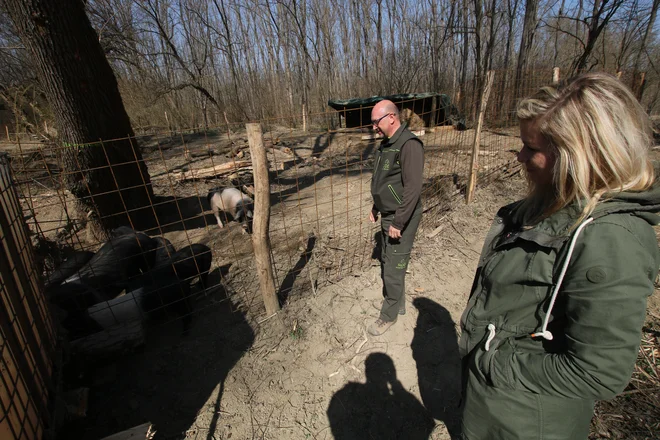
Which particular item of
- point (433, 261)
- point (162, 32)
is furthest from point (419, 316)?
point (162, 32)

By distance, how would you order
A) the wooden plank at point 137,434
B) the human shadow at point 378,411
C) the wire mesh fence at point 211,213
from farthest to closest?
1. the wire mesh fence at point 211,213
2. the human shadow at point 378,411
3. the wooden plank at point 137,434

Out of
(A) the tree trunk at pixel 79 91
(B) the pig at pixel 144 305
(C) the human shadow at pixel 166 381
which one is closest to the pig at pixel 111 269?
Result: (B) the pig at pixel 144 305

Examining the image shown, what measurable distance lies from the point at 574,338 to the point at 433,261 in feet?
10.9

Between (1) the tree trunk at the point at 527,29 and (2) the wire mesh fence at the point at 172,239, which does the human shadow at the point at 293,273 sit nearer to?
(2) the wire mesh fence at the point at 172,239

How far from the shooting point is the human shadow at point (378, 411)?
242cm

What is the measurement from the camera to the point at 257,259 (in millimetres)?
3123

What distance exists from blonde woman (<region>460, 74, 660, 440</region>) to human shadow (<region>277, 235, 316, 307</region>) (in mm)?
2767

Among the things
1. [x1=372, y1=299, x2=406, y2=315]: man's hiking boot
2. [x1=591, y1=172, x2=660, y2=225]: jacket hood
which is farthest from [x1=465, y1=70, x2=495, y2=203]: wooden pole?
[x1=591, y1=172, x2=660, y2=225]: jacket hood

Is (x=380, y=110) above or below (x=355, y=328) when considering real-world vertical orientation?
above

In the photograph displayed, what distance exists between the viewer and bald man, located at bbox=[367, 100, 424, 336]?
256 cm

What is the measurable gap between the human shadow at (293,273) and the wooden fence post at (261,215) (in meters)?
0.35

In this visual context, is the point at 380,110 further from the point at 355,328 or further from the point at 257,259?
the point at 355,328

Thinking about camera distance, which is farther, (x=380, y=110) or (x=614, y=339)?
(x=380, y=110)

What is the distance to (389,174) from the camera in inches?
106
